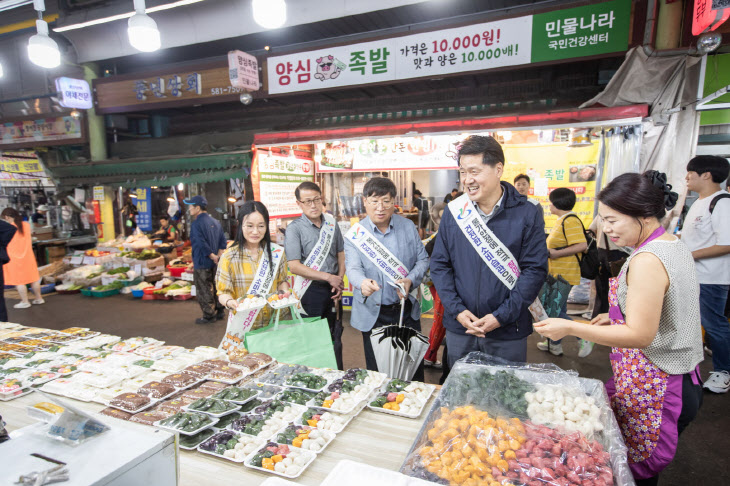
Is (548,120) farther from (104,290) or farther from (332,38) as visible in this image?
(104,290)

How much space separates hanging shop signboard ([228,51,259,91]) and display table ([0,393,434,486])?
559 cm

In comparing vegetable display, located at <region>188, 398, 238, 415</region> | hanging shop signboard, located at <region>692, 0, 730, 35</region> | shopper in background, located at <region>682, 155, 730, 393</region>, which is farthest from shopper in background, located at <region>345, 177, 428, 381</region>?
hanging shop signboard, located at <region>692, 0, 730, 35</region>

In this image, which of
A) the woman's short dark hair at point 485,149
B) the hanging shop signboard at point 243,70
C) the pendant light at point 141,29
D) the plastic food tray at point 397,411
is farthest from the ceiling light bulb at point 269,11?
the plastic food tray at point 397,411

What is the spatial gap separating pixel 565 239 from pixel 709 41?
245 centimetres

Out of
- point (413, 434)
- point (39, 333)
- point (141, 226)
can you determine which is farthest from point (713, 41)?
point (141, 226)

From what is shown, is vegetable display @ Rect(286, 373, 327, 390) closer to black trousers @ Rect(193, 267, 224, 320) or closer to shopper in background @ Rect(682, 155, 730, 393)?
shopper in background @ Rect(682, 155, 730, 393)

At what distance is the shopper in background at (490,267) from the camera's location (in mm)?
2199

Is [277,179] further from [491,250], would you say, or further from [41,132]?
[41,132]

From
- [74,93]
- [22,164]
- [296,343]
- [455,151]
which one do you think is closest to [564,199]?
[455,151]

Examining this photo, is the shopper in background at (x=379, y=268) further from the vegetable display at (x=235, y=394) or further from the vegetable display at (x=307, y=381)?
the vegetable display at (x=235, y=394)

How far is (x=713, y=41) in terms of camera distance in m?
3.97

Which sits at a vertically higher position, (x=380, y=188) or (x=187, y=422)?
(x=380, y=188)

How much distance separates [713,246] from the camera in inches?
136

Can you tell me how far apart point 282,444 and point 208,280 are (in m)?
5.18
